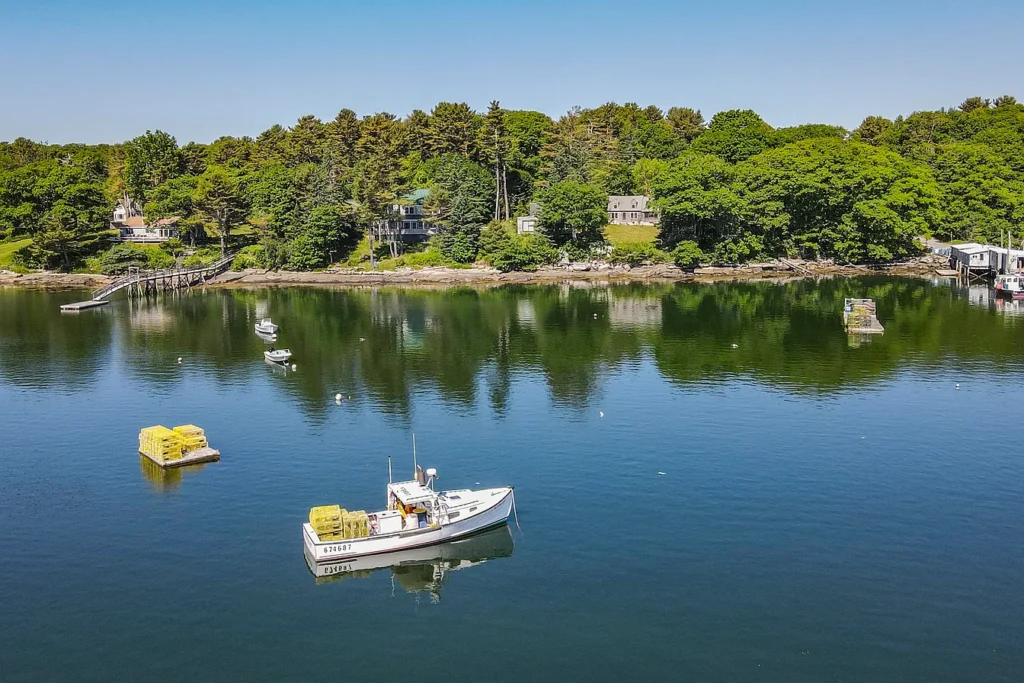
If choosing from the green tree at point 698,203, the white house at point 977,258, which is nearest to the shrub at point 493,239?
the green tree at point 698,203

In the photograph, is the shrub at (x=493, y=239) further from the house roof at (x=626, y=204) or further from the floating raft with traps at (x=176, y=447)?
the floating raft with traps at (x=176, y=447)

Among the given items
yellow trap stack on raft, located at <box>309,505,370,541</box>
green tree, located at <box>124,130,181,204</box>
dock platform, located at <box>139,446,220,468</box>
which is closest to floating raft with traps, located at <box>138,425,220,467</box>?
dock platform, located at <box>139,446,220,468</box>

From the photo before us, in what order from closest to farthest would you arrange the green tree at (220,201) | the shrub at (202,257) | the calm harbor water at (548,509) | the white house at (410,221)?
1. the calm harbor water at (548,509)
2. the shrub at (202,257)
3. the green tree at (220,201)
4. the white house at (410,221)

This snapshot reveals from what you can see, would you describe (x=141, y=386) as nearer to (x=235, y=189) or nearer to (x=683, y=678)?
(x=683, y=678)

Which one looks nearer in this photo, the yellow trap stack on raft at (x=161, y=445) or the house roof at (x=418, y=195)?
the yellow trap stack on raft at (x=161, y=445)

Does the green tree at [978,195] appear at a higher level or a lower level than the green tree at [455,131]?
lower

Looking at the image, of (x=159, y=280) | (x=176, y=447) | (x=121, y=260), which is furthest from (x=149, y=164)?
(x=176, y=447)
